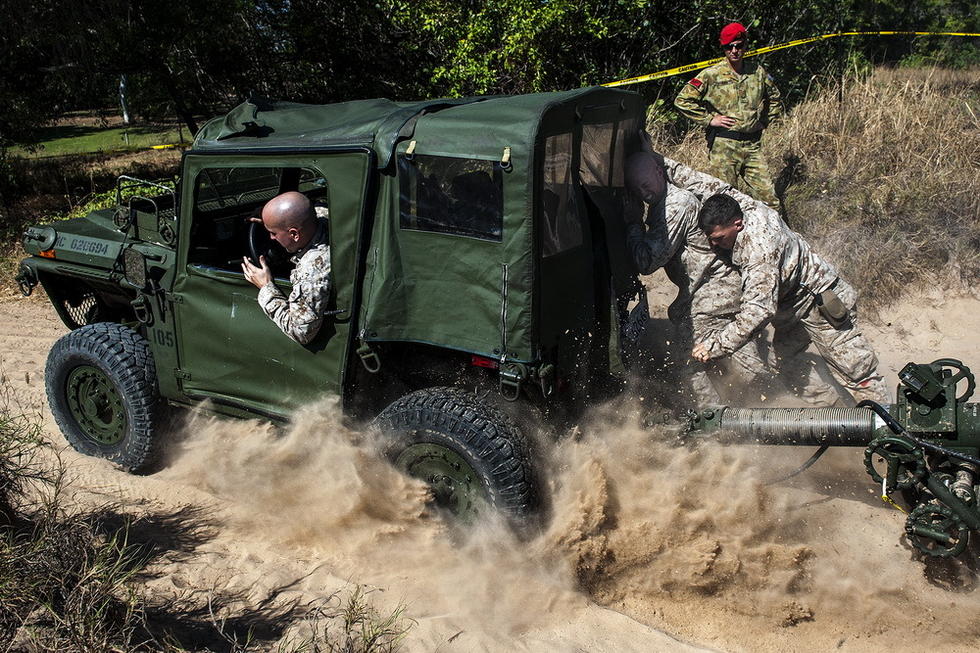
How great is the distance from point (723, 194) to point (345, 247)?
2292 millimetres

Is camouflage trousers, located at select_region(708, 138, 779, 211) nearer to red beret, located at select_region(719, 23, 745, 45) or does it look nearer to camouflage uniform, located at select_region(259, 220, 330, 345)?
red beret, located at select_region(719, 23, 745, 45)

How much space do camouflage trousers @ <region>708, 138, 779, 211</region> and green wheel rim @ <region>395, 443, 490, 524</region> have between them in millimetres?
4806

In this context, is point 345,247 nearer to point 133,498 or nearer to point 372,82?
point 133,498

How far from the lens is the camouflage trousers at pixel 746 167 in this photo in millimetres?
7660

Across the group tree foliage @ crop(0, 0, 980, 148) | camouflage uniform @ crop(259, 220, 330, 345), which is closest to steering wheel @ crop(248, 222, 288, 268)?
camouflage uniform @ crop(259, 220, 330, 345)

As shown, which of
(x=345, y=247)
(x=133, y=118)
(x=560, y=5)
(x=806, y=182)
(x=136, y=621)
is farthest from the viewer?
(x=133, y=118)

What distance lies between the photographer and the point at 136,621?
315cm

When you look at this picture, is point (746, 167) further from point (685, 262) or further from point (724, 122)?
point (685, 262)

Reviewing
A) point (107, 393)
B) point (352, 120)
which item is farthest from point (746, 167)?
point (107, 393)

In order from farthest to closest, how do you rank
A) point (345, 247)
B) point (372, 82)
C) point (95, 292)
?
point (372, 82) → point (95, 292) → point (345, 247)

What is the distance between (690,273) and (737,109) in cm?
299

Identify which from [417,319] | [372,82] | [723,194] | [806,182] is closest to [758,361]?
[723,194]

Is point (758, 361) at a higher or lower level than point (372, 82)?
lower

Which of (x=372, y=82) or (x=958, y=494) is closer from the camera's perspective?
(x=958, y=494)
